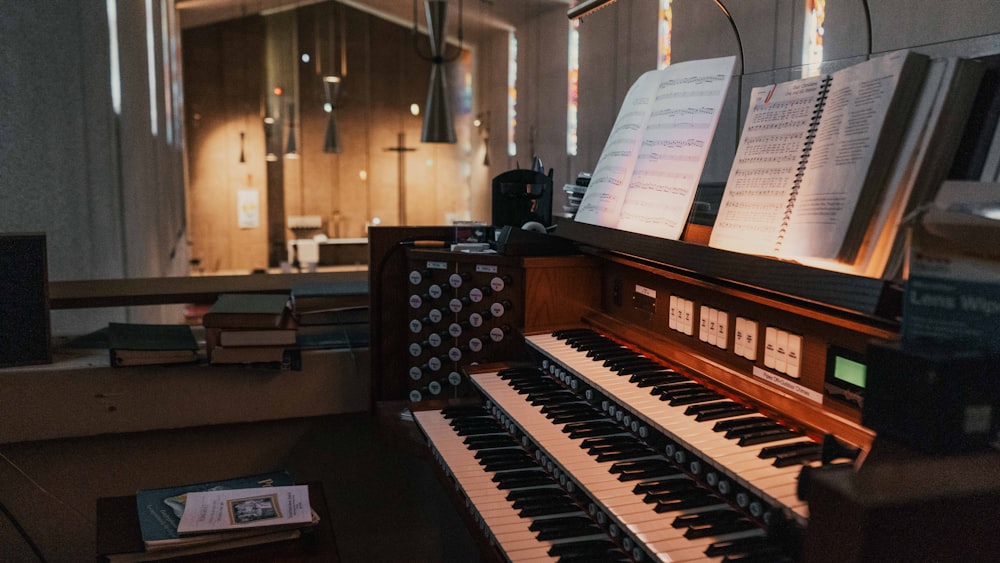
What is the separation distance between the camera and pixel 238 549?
1845mm

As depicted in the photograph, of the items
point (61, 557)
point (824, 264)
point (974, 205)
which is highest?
point (974, 205)

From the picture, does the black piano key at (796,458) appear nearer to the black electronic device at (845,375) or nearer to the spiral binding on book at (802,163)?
the black electronic device at (845,375)

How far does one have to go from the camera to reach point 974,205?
81 cm

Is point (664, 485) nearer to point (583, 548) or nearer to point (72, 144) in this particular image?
point (583, 548)


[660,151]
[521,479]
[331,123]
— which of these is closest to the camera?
[521,479]

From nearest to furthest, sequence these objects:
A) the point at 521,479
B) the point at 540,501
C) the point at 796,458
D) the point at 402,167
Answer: the point at 796,458, the point at 540,501, the point at 521,479, the point at 402,167

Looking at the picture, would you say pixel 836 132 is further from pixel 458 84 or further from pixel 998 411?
pixel 458 84

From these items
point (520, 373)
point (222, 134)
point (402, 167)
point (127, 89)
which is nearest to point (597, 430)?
point (520, 373)

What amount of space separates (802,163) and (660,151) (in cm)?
59

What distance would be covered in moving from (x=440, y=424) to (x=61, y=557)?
5.12 ft

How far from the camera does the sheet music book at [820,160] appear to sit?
4.53ft

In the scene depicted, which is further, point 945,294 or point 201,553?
point 201,553

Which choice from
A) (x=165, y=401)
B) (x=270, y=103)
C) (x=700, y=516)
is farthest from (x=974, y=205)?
(x=270, y=103)

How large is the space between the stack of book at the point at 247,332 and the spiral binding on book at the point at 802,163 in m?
1.78
